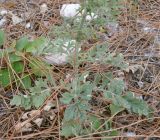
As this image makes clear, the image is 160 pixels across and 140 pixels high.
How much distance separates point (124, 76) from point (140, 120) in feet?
1.17

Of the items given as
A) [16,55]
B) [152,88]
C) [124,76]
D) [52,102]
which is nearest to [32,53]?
[16,55]

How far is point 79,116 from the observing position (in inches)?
73.9

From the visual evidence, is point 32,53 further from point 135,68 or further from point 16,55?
point 135,68

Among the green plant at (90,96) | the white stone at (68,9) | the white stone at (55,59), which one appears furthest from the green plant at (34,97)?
the white stone at (68,9)

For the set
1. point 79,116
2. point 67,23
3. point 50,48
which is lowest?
point 79,116

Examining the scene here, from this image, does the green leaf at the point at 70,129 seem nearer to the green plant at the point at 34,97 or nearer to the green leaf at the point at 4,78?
the green plant at the point at 34,97

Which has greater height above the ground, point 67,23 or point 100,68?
point 67,23

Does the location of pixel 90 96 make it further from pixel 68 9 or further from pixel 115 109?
pixel 68 9

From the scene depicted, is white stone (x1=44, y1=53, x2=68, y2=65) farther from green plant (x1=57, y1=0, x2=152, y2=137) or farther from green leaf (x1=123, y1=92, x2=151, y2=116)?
green leaf (x1=123, y1=92, x2=151, y2=116)

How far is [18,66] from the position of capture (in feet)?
7.53

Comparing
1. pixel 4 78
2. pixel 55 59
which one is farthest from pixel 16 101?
pixel 55 59

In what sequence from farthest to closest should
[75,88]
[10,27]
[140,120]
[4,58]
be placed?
[10,27] < [4,58] < [140,120] < [75,88]

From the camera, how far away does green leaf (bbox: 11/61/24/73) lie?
228 centimetres

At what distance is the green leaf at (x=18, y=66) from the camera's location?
7.48 feet
